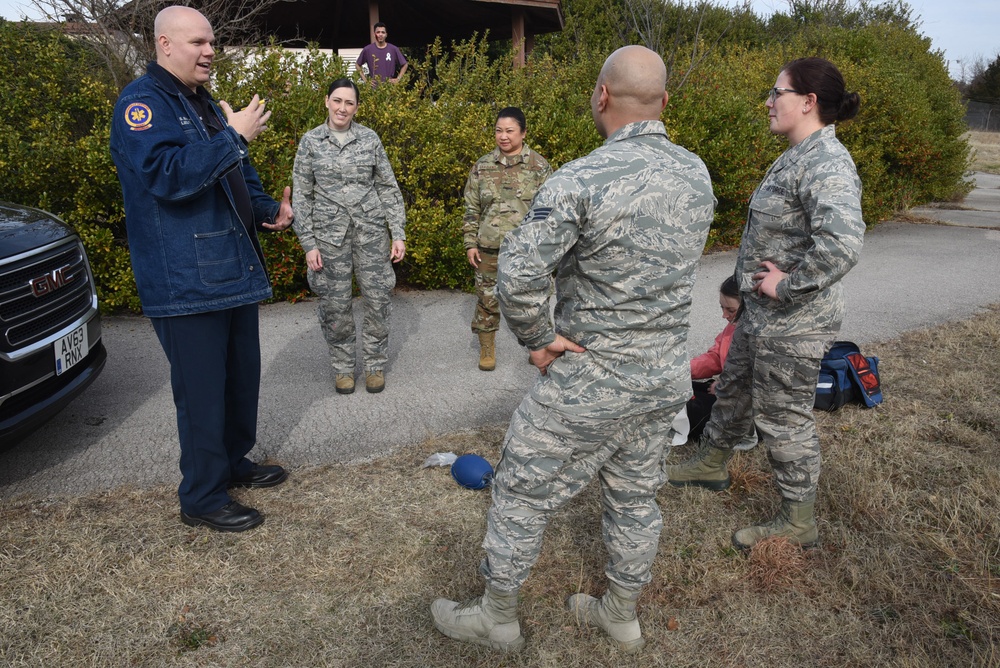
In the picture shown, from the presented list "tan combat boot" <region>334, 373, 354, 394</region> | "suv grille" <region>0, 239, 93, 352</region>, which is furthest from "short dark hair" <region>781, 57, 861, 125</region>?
"suv grille" <region>0, 239, 93, 352</region>

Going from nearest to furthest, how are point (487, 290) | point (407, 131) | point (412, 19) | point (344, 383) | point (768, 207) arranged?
point (768, 207)
point (344, 383)
point (487, 290)
point (407, 131)
point (412, 19)

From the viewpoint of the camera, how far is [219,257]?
10.1 feet

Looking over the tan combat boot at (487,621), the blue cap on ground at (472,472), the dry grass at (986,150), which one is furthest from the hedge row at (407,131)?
the dry grass at (986,150)

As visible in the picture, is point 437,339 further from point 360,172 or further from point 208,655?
point 208,655

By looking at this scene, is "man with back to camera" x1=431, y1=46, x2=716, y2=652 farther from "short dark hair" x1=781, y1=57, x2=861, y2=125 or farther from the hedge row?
the hedge row

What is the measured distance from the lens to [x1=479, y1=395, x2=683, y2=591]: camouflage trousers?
90.3 inches

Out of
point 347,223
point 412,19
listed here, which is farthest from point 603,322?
point 412,19

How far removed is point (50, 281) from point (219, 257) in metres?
1.45

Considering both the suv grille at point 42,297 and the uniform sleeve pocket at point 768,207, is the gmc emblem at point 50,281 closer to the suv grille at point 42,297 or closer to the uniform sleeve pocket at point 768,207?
the suv grille at point 42,297

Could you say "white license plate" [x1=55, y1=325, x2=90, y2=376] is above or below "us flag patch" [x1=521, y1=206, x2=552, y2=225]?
below

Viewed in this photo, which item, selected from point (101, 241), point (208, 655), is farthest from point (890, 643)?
point (101, 241)

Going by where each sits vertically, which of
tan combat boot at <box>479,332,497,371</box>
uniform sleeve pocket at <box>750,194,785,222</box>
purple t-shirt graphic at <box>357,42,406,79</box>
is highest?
purple t-shirt graphic at <box>357,42,406,79</box>

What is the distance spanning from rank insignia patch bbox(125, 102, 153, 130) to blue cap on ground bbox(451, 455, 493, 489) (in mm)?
2166

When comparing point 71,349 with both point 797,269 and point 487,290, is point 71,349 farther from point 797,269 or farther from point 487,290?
point 797,269
